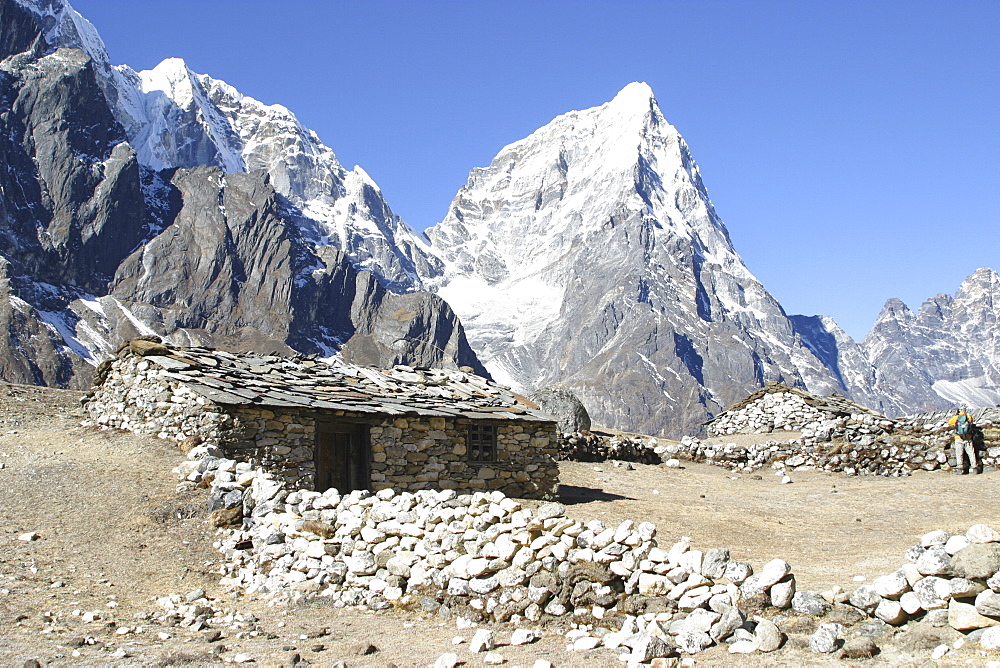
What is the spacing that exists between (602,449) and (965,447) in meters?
11.9

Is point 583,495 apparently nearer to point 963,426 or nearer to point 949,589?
point 963,426

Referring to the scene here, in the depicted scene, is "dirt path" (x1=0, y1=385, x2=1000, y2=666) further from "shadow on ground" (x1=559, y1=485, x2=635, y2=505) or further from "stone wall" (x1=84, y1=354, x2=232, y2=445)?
"stone wall" (x1=84, y1=354, x2=232, y2=445)

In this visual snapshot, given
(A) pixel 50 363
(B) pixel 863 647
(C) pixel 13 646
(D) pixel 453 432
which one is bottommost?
(C) pixel 13 646

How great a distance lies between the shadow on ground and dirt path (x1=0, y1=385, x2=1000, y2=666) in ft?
0.32

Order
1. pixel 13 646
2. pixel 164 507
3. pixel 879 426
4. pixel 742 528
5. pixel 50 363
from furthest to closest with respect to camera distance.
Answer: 1. pixel 50 363
2. pixel 879 426
3. pixel 742 528
4. pixel 164 507
5. pixel 13 646

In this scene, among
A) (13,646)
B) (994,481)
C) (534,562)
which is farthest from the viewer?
(994,481)

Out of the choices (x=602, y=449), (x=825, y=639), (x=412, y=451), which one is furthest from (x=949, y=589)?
(x=602, y=449)

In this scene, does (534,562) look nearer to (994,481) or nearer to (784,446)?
(994,481)

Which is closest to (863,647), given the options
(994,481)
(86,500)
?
(86,500)

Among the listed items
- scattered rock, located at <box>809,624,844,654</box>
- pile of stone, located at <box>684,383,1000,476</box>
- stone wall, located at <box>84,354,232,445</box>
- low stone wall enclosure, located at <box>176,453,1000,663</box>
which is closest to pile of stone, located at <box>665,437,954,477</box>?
pile of stone, located at <box>684,383,1000,476</box>

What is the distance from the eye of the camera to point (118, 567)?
13.5 metres

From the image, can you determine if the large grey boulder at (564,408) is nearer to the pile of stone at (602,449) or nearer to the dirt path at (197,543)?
the pile of stone at (602,449)

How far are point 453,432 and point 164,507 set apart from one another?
7.53 m

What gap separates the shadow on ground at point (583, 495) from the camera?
74.9 ft
